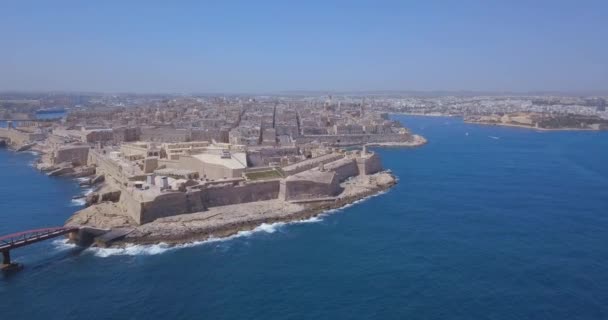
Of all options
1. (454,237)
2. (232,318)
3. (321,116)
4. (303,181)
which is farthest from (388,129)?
(232,318)

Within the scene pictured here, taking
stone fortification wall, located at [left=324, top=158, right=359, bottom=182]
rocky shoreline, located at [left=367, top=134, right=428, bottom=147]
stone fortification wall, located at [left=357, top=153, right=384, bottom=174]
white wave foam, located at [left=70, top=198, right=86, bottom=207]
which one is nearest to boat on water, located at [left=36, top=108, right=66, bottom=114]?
rocky shoreline, located at [left=367, top=134, right=428, bottom=147]

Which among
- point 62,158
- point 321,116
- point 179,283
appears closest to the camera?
point 179,283

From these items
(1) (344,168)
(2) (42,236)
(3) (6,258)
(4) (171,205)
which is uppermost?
(1) (344,168)

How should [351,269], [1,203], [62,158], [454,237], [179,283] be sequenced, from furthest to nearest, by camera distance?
[62,158] < [1,203] < [454,237] < [351,269] < [179,283]

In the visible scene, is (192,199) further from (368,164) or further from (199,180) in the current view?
(368,164)

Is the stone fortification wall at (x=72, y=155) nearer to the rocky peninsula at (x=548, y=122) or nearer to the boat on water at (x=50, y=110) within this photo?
the rocky peninsula at (x=548, y=122)

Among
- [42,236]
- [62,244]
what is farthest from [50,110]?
[42,236]

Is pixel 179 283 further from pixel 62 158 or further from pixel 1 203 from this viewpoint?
pixel 62 158
